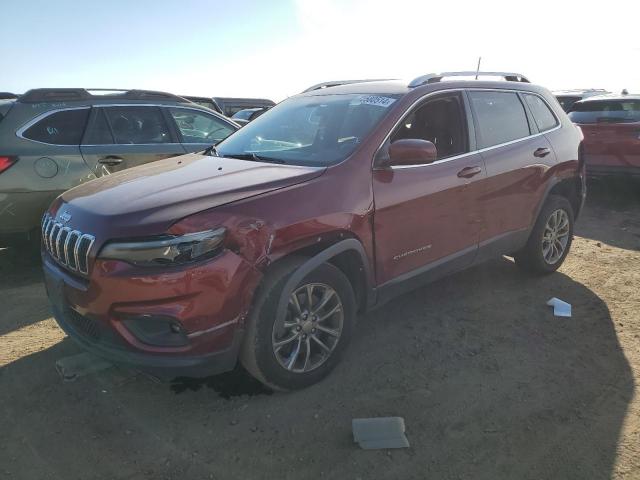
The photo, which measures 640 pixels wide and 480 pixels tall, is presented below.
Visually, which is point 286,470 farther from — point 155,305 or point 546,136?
point 546,136

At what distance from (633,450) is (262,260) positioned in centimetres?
209

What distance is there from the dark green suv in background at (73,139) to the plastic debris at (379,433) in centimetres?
355

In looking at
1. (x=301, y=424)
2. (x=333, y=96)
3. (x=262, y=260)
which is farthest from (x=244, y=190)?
(x=333, y=96)

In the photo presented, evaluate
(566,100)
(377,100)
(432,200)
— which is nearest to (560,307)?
(432,200)

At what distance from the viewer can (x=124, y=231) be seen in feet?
7.79

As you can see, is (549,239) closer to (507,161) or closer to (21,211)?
(507,161)

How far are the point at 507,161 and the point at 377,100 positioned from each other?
4.23 ft

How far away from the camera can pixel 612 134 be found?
759 cm

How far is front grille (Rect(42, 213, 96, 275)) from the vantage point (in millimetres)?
2475

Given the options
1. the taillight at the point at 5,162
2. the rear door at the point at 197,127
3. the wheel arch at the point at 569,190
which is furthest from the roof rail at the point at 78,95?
the wheel arch at the point at 569,190

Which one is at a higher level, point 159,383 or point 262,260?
point 262,260

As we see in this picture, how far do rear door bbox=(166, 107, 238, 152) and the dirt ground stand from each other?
2520 mm

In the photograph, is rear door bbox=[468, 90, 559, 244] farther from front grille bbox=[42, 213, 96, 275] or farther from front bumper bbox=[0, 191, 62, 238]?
front bumper bbox=[0, 191, 62, 238]

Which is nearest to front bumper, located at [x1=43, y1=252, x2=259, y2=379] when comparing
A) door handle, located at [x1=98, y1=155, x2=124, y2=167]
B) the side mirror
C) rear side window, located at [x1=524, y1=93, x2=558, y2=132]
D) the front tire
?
the front tire
